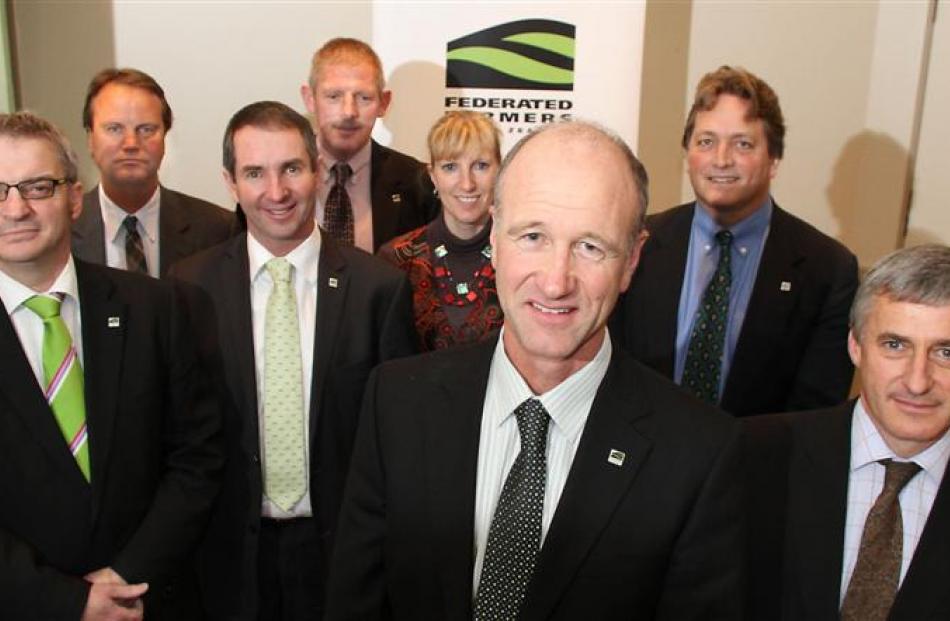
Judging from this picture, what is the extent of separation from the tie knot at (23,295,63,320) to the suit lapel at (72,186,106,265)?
915 mm

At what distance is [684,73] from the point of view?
4984 millimetres

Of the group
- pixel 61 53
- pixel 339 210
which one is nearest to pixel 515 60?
pixel 339 210

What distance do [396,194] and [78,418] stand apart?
5.92ft

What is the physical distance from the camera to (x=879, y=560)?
179 centimetres

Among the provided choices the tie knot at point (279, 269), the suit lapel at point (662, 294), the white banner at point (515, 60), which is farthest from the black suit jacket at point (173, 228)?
the suit lapel at point (662, 294)

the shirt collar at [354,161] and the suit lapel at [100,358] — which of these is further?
the shirt collar at [354,161]

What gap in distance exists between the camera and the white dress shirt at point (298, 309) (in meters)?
2.53

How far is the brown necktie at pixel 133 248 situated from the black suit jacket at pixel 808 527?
2126 mm

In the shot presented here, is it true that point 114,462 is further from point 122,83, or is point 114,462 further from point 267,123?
point 122,83

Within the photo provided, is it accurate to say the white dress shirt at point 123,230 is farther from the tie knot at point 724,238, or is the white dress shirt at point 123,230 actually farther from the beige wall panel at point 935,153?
the beige wall panel at point 935,153

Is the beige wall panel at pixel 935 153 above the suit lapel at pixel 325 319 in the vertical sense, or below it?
above

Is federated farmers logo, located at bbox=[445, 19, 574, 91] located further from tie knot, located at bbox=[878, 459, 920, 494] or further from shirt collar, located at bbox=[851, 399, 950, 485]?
tie knot, located at bbox=[878, 459, 920, 494]

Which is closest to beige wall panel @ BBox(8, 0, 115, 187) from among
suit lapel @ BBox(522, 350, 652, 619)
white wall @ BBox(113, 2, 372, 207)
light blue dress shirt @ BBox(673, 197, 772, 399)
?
white wall @ BBox(113, 2, 372, 207)

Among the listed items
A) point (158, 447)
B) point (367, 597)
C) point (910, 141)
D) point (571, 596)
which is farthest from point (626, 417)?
point (910, 141)
